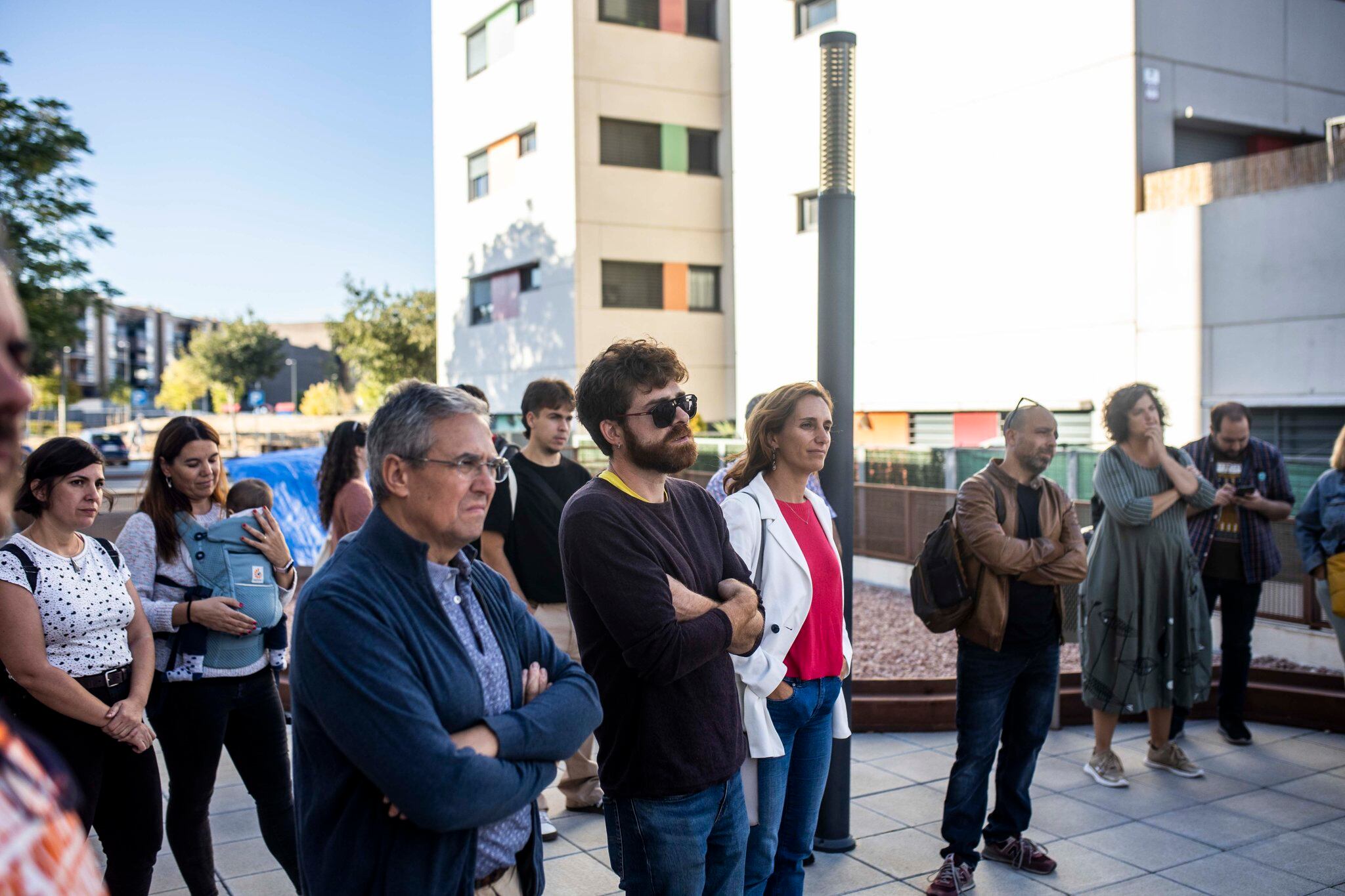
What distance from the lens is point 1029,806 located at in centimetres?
488

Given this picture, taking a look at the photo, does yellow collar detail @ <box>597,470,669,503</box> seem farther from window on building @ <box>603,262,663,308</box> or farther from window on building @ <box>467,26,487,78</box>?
window on building @ <box>467,26,487,78</box>

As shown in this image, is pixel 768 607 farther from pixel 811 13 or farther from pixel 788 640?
pixel 811 13

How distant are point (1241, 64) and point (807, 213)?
874 centimetres

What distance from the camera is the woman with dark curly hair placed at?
208 inches

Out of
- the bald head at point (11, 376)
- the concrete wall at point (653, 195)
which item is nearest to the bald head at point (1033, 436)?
the bald head at point (11, 376)

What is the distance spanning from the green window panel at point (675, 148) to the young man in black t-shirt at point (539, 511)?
2345 centimetres

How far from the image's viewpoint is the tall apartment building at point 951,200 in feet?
47.8

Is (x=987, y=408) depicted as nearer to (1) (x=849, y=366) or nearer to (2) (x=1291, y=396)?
(2) (x=1291, y=396)

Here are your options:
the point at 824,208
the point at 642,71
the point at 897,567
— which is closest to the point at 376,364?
the point at 642,71

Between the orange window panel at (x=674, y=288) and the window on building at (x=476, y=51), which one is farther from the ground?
the window on building at (x=476, y=51)

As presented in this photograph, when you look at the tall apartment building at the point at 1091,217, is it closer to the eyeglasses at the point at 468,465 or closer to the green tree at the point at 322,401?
the eyeglasses at the point at 468,465

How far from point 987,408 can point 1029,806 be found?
1376 cm

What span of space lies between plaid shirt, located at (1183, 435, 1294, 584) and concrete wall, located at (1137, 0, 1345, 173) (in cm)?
1027

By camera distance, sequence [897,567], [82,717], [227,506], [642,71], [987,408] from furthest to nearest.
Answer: [642,71]
[987,408]
[897,567]
[227,506]
[82,717]
